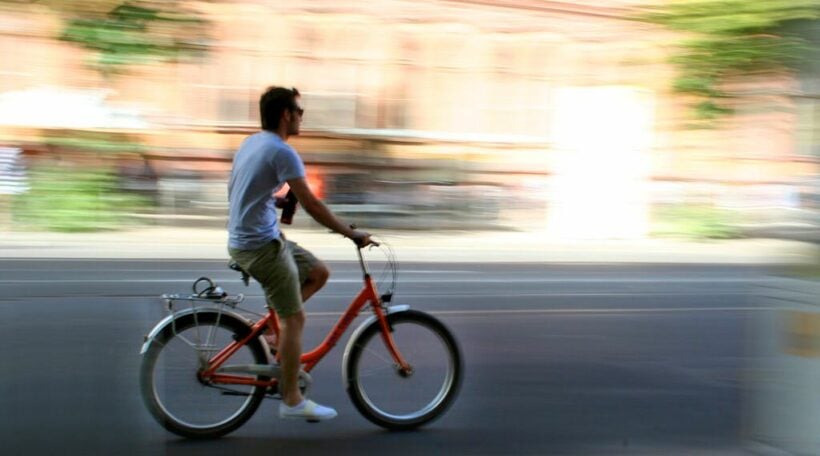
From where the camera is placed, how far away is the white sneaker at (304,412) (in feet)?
16.3

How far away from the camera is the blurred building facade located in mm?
19156

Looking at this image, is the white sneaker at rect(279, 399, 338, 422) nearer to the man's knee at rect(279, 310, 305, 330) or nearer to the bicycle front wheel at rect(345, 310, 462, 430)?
the bicycle front wheel at rect(345, 310, 462, 430)

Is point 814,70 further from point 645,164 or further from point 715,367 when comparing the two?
point 645,164

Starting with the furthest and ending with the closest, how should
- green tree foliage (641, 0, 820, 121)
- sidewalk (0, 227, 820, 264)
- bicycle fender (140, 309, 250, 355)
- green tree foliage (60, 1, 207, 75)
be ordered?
1. green tree foliage (641, 0, 820, 121)
2. sidewalk (0, 227, 820, 264)
3. green tree foliage (60, 1, 207, 75)
4. bicycle fender (140, 309, 250, 355)

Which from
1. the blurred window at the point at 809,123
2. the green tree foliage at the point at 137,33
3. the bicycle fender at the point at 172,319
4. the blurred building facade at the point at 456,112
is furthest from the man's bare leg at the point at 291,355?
the blurred building facade at the point at 456,112

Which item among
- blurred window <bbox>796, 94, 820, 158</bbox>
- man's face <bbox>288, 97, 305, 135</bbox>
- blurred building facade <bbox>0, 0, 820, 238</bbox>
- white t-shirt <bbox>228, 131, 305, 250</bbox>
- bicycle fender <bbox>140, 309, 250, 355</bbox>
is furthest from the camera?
blurred building facade <bbox>0, 0, 820, 238</bbox>

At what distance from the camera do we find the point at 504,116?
22562 millimetres

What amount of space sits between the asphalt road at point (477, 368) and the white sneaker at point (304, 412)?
0.14 metres

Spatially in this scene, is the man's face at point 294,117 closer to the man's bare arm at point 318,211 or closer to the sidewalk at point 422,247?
the man's bare arm at point 318,211

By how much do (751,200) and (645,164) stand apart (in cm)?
286

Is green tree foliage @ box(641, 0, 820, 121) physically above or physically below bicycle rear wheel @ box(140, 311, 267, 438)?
above

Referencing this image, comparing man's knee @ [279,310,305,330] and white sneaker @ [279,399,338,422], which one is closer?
man's knee @ [279,310,305,330]

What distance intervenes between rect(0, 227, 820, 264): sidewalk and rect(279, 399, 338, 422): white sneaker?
28.1ft

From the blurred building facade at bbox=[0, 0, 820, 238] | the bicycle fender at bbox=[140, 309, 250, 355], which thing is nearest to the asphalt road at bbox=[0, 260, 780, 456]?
the bicycle fender at bbox=[140, 309, 250, 355]
